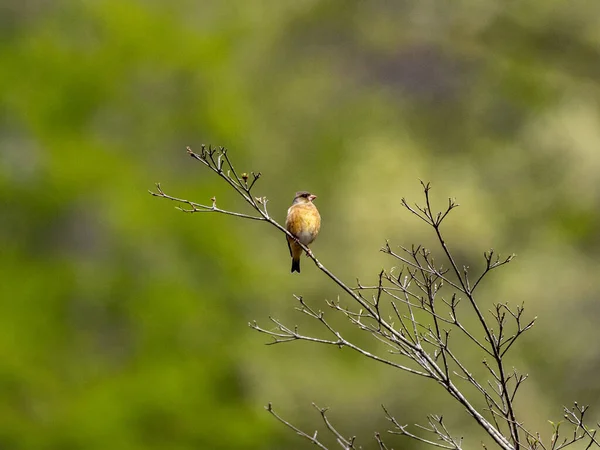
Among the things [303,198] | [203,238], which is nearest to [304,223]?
[303,198]

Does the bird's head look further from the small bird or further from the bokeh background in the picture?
the bokeh background

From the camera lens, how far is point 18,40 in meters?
11.7

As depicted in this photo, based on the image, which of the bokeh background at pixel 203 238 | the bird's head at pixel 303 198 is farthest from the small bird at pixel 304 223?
the bokeh background at pixel 203 238

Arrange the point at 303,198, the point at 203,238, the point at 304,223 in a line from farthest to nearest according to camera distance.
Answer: the point at 203,238 < the point at 303,198 < the point at 304,223

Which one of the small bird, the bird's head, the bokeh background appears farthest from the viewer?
the bokeh background

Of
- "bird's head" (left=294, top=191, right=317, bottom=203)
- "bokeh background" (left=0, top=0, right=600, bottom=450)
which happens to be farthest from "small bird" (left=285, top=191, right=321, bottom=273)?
"bokeh background" (left=0, top=0, right=600, bottom=450)

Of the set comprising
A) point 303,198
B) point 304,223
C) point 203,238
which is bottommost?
point 304,223

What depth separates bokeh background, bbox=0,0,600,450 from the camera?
10.2 metres

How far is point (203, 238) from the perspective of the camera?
36.5ft

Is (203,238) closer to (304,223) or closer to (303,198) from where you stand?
(303,198)

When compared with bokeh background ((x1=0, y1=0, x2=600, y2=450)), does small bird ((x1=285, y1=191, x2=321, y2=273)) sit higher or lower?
lower

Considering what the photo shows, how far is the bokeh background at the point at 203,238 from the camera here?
1016 cm

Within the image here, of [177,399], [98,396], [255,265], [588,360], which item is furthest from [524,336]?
[98,396]

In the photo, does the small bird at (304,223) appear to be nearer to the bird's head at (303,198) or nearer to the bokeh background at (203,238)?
the bird's head at (303,198)
